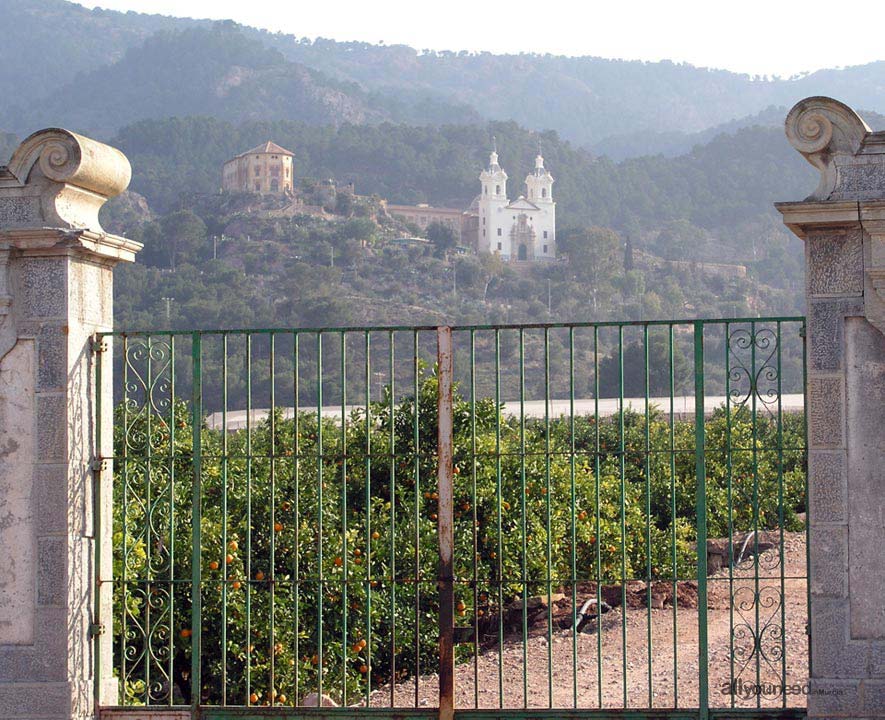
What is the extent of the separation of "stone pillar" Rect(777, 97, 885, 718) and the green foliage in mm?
504

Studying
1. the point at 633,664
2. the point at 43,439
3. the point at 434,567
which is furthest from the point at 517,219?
the point at 43,439

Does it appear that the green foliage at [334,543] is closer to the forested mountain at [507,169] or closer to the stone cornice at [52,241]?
the stone cornice at [52,241]

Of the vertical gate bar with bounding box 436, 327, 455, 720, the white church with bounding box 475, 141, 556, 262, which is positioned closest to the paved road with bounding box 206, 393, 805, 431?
the vertical gate bar with bounding box 436, 327, 455, 720

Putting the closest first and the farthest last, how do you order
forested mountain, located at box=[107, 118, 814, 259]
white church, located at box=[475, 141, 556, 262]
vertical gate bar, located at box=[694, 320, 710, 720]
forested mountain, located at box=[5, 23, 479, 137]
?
vertical gate bar, located at box=[694, 320, 710, 720]
white church, located at box=[475, 141, 556, 262]
forested mountain, located at box=[107, 118, 814, 259]
forested mountain, located at box=[5, 23, 479, 137]

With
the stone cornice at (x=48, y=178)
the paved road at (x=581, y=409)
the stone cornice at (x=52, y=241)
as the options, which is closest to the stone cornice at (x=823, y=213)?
the stone cornice at (x=52, y=241)

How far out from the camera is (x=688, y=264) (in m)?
117

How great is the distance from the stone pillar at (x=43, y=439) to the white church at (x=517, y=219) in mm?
120921

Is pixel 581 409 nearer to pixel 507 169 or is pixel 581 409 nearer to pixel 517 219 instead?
pixel 517 219

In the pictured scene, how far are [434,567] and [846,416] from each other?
4.34m

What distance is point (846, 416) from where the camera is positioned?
16.3 feet

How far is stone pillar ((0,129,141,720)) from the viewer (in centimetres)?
531

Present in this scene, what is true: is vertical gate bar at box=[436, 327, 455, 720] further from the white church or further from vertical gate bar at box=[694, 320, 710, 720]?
the white church

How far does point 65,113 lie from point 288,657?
18827 centimetres

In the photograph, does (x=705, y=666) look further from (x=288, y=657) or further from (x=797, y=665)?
(x=288, y=657)
